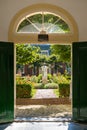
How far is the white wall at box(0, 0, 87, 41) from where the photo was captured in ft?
23.4

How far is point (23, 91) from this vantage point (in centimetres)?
1164

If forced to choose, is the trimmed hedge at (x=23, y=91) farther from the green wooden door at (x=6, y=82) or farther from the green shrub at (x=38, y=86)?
the green wooden door at (x=6, y=82)

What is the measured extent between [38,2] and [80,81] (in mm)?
2723

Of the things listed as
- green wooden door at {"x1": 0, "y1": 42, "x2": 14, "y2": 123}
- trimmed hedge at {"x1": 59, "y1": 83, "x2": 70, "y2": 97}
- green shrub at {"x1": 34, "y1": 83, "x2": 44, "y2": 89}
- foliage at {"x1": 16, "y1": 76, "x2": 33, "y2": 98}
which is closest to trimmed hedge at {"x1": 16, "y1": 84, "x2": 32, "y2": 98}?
Result: foliage at {"x1": 16, "y1": 76, "x2": 33, "y2": 98}

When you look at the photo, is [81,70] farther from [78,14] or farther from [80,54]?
[78,14]

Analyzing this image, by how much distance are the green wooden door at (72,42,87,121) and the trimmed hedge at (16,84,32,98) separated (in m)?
4.95

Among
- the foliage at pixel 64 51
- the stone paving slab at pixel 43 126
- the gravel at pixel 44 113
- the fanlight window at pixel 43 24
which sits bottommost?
the stone paving slab at pixel 43 126

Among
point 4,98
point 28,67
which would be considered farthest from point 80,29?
point 28,67

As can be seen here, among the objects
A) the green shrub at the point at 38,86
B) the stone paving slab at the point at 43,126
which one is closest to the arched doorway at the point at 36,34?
the stone paving slab at the point at 43,126

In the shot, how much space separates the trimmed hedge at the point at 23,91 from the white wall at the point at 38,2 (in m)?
4.81

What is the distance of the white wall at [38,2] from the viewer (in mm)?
7121

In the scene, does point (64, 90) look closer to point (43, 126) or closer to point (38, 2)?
point (43, 126)

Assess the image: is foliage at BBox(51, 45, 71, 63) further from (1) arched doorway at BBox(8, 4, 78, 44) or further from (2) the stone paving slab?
(2) the stone paving slab

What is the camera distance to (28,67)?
17.3 metres
